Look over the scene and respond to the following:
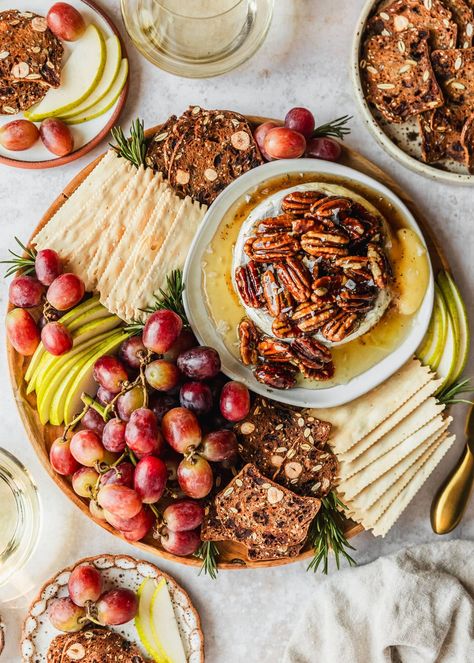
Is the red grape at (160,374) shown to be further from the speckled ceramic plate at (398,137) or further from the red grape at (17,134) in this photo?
the speckled ceramic plate at (398,137)

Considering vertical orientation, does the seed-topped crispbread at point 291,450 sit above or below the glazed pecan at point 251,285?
below

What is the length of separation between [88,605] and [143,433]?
Result: 1.81 ft

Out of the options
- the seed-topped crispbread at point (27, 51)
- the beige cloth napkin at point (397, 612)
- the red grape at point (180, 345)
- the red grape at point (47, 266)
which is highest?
the seed-topped crispbread at point (27, 51)

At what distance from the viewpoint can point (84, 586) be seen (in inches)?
74.4

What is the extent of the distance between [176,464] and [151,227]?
59 cm

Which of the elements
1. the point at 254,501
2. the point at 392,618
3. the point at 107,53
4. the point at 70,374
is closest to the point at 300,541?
the point at 254,501

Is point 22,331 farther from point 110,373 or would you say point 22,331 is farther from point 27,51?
point 27,51

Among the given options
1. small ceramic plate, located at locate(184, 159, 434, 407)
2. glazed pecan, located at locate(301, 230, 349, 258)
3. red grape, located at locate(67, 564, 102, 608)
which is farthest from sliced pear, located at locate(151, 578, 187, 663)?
glazed pecan, located at locate(301, 230, 349, 258)

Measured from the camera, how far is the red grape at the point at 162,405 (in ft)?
5.87

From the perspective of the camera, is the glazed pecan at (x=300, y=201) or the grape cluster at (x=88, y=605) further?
the grape cluster at (x=88, y=605)

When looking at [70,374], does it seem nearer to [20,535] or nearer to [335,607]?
[20,535]

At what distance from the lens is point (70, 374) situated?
182 centimetres

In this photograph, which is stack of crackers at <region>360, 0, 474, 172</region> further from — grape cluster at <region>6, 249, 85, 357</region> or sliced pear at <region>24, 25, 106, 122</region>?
grape cluster at <region>6, 249, 85, 357</region>

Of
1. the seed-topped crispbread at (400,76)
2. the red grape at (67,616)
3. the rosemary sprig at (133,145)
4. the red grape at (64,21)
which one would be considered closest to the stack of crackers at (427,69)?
the seed-topped crispbread at (400,76)
